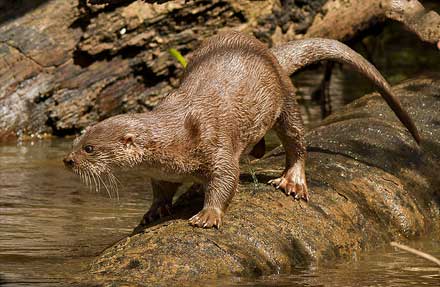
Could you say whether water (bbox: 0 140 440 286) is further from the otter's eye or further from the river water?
the otter's eye

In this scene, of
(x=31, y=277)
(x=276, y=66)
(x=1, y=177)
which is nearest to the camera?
(x=31, y=277)

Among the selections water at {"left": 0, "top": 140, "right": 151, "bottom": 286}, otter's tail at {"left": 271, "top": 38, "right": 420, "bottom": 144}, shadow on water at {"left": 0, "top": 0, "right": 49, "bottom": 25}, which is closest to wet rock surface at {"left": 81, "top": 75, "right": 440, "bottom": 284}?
otter's tail at {"left": 271, "top": 38, "right": 420, "bottom": 144}

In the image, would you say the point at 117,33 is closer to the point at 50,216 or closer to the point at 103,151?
the point at 50,216

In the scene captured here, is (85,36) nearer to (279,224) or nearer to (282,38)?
(282,38)

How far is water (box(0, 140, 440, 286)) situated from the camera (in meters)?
Result: 5.18

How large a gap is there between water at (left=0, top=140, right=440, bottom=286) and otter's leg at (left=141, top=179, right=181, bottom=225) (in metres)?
0.36

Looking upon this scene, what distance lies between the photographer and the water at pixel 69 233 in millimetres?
5176

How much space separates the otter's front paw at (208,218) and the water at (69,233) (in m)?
0.30

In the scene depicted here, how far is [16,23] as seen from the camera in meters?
9.21

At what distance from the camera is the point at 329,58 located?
254 inches

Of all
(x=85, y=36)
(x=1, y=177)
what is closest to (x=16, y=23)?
(x=85, y=36)

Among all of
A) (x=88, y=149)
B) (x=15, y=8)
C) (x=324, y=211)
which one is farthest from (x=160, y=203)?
(x=15, y=8)

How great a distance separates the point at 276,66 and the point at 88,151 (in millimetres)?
1300

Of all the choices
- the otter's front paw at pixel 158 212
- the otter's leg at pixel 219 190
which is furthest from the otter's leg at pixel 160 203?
the otter's leg at pixel 219 190
